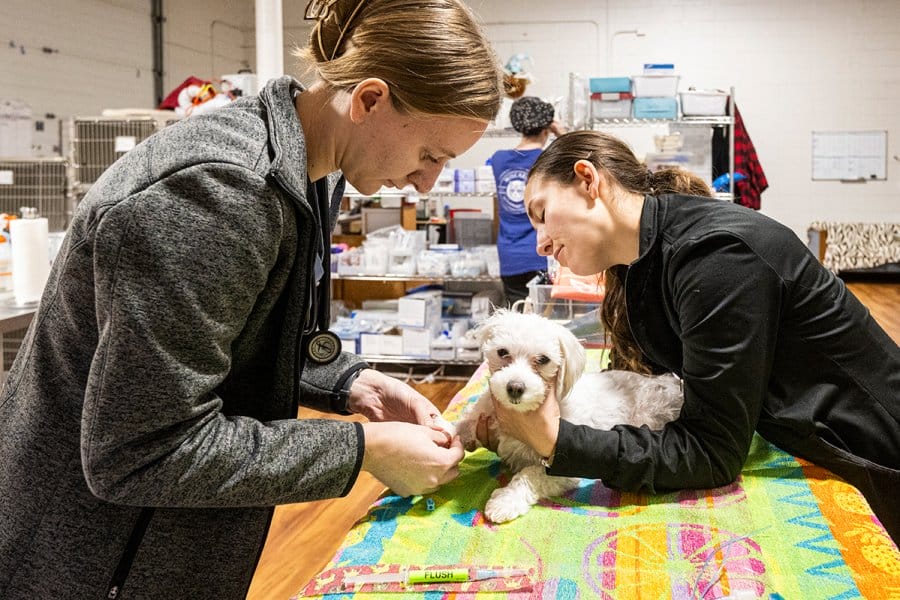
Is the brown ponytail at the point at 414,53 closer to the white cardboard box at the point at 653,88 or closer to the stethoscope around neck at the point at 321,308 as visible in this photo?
the stethoscope around neck at the point at 321,308

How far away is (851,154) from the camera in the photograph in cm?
980

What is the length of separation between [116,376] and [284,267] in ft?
0.71

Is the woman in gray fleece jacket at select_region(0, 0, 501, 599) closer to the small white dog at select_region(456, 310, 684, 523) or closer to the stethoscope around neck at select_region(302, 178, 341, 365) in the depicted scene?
the stethoscope around neck at select_region(302, 178, 341, 365)

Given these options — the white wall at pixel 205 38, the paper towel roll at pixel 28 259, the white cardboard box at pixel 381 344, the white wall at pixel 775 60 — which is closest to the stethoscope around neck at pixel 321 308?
the paper towel roll at pixel 28 259

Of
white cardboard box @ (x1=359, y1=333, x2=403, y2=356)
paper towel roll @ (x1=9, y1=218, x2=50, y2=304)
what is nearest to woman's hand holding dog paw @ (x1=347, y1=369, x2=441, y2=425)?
paper towel roll @ (x1=9, y1=218, x2=50, y2=304)

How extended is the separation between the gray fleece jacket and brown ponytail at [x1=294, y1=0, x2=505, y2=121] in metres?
0.09

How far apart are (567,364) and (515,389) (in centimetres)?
16

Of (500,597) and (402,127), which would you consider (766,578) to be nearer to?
(500,597)

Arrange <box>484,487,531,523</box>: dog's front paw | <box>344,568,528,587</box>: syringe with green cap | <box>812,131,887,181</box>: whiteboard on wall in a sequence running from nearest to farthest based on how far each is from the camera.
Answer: <box>344,568,528,587</box>: syringe with green cap, <box>484,487,531,523</box>: dog's front paw, <box>812,131,887,181</box>: whiteboard on wall

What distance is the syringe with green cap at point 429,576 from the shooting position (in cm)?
102

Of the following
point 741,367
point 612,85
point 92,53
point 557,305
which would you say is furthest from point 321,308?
point 92,53

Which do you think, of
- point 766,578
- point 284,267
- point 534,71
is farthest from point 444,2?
point 534,71

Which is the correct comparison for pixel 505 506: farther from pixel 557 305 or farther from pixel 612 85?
pixel 612 85

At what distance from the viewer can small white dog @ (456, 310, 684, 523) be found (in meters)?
1.47
